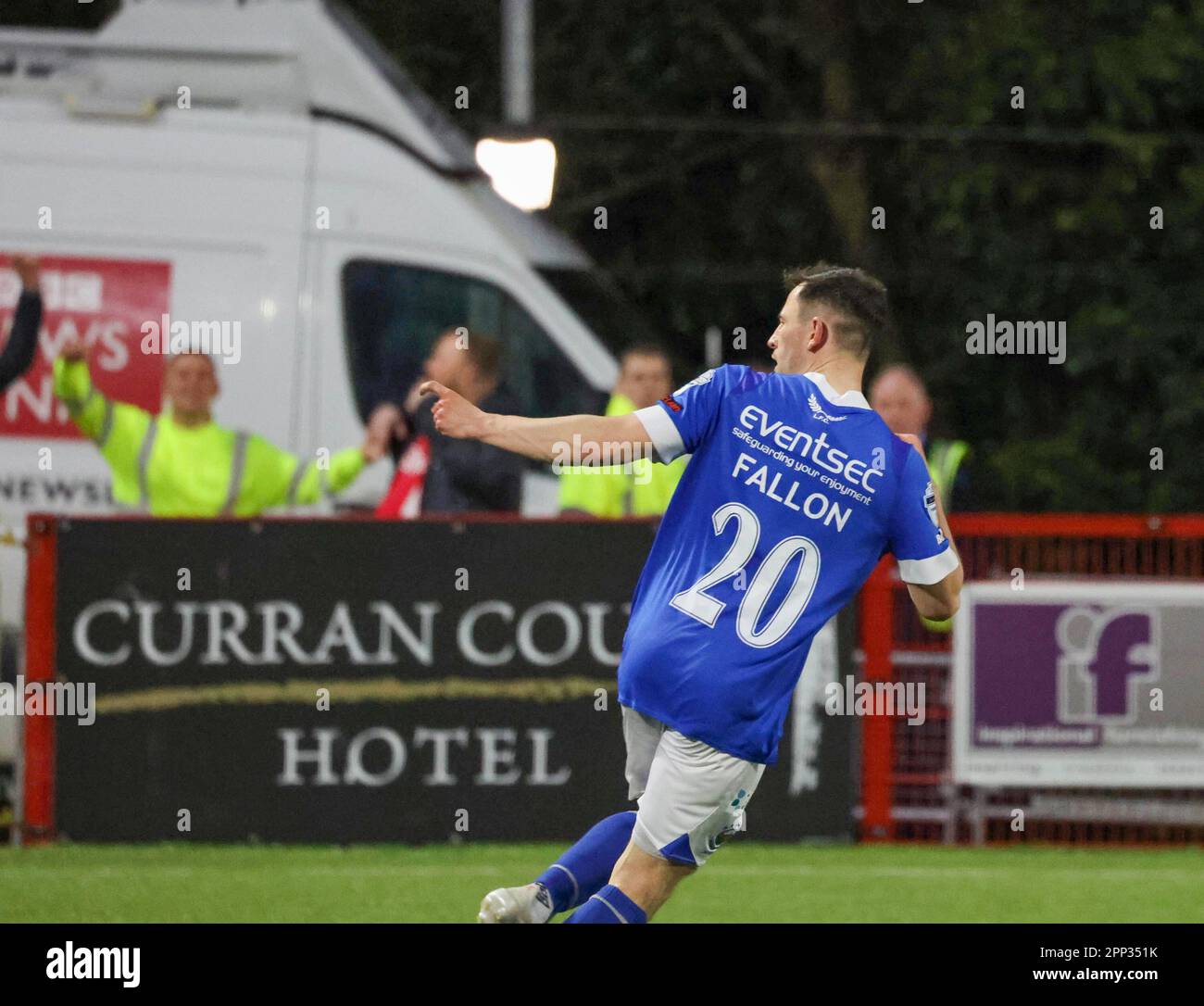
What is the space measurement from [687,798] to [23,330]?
5238 mm

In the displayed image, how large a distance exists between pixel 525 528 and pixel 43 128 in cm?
358

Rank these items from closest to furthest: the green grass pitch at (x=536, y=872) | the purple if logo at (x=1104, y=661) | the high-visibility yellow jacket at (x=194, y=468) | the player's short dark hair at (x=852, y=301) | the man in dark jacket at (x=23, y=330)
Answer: the player's short dark hair at (x=852, y=301)
the green grass pitch at (x=536, y=872)
the purple if logo at (x=1104, y=661)
the man in dark jacket at (x=23, y=330)
the high-visibility yellow jacket at (x=194, y=468)

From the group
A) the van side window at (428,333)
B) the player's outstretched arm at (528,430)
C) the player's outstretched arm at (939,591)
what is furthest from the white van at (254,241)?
the player's outstretched arm at (528,430)

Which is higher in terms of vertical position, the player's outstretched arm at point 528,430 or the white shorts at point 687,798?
the player's outstretched arm at point 528,430

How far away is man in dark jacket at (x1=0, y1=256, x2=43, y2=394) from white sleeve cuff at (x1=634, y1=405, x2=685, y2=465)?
4998 millimetres

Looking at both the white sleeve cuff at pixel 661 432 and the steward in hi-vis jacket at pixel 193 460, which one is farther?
the steward in hi-vis jacket at pixel 193 460

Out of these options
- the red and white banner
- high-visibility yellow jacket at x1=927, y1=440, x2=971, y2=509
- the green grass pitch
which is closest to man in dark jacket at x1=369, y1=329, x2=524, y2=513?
the red and white banner

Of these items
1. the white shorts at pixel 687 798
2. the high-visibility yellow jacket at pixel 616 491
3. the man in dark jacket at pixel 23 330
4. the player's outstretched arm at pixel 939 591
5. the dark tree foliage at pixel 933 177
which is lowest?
the white shorts at pixel 687 798

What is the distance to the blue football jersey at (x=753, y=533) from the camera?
5.83 metres

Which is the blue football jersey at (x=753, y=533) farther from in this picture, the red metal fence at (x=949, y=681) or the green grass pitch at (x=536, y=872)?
the red metal fence at (x=949, y=681)

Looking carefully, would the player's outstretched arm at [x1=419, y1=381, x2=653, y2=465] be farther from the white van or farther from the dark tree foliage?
the dark tree foliage

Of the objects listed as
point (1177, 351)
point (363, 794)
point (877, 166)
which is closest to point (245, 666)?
point (363, 794)

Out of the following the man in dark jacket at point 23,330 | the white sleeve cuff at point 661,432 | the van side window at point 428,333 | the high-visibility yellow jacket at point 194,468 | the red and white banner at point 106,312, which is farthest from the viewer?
the van side window at point 428,333

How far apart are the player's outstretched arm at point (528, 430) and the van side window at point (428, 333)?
592cm
